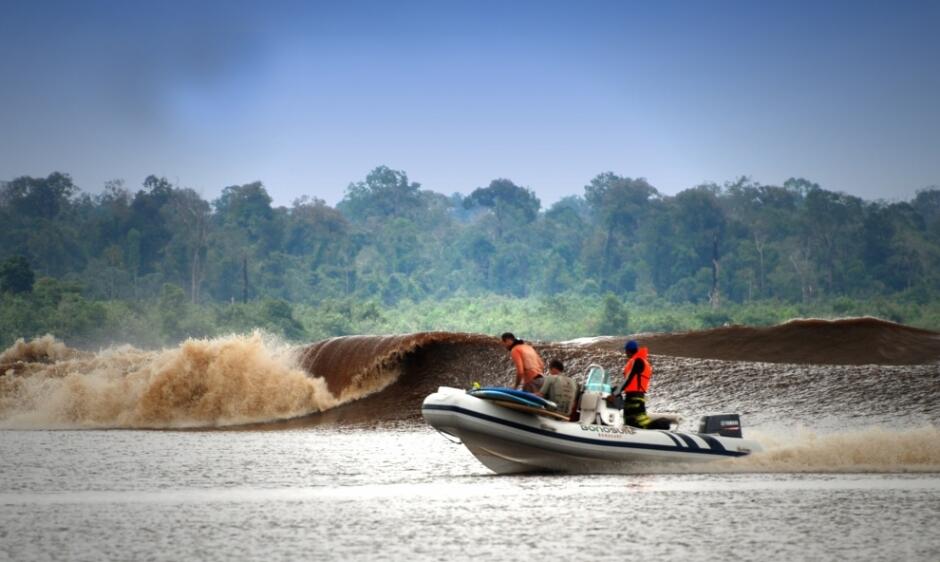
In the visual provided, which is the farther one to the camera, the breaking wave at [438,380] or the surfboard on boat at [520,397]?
the breaking wave at [438,380]

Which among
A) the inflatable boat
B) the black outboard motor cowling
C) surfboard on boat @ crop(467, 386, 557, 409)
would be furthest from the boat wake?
surfboard on boat @ crop(467, 386, 557, 409)

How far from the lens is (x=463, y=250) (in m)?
108

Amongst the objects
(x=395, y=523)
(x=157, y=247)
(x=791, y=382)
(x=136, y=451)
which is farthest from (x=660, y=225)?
(x=395, y=523)

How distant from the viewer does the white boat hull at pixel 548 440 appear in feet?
59.9

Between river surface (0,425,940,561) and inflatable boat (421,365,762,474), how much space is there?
0.33m

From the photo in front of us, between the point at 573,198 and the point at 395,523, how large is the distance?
483ft

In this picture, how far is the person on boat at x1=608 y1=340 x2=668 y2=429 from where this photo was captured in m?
18.5

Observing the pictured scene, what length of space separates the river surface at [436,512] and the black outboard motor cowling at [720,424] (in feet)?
2.02

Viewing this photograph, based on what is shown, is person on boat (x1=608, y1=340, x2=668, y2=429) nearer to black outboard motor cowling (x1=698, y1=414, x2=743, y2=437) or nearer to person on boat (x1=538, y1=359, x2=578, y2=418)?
person on boat (x1=538, y1=359, x2=578, y2=418)

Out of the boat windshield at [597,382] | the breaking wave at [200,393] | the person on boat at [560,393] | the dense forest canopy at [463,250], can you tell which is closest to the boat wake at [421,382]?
the breaking wave at [200,393]

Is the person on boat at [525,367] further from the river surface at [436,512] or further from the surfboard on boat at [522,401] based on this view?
the river surface at [436,512]

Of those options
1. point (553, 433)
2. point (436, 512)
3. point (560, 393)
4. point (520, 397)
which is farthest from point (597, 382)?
point (436, 512)

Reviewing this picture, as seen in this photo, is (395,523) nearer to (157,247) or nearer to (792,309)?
(792,309)

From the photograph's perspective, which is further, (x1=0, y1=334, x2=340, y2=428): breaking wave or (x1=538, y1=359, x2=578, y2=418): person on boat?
(x1=0, y1=334, x2=340, y2=428): breaking wave
